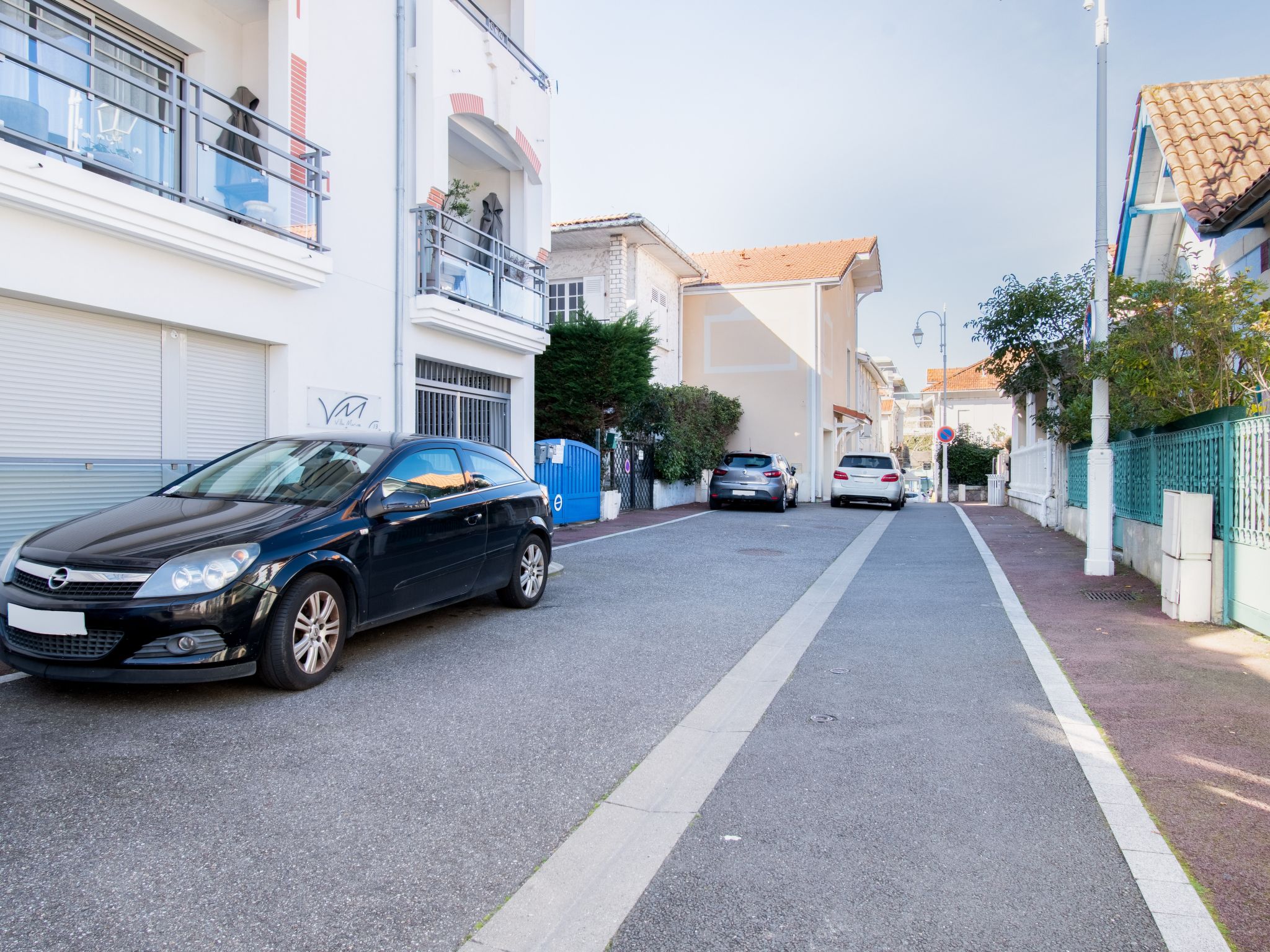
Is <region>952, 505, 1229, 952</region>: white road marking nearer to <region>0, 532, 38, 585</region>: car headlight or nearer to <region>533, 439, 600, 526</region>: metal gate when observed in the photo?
<region>0, 532, 38, 585</region>: car headlight

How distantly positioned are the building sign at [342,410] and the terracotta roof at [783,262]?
20.8 meters

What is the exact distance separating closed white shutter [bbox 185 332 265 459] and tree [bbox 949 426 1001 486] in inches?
1383

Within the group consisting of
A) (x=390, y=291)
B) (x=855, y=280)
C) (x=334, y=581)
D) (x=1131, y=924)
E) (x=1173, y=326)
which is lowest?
(x=1131, y=924)

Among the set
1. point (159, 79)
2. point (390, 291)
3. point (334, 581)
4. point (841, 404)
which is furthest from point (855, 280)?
point (334, 581)

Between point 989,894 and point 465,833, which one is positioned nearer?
point 989,894

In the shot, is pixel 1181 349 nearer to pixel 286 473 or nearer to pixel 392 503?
pixel 392 503

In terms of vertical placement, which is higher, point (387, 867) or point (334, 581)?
point (334, 581)

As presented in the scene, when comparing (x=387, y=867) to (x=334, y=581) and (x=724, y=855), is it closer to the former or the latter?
(x=724, y=855)

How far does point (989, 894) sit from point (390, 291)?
398 inches

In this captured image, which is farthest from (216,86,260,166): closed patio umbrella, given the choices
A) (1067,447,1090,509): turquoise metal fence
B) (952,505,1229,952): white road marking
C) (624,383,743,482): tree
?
(1067,447,1090,509): turquoise metal fence

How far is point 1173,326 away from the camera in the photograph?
8.46m

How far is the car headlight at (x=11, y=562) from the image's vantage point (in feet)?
15.6

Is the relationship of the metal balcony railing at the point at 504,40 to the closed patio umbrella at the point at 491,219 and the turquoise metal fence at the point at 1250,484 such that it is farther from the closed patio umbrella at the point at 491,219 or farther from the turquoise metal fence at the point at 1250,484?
the turquoise metal fence at the point at 1250,484

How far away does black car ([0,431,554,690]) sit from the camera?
4.45 meters
